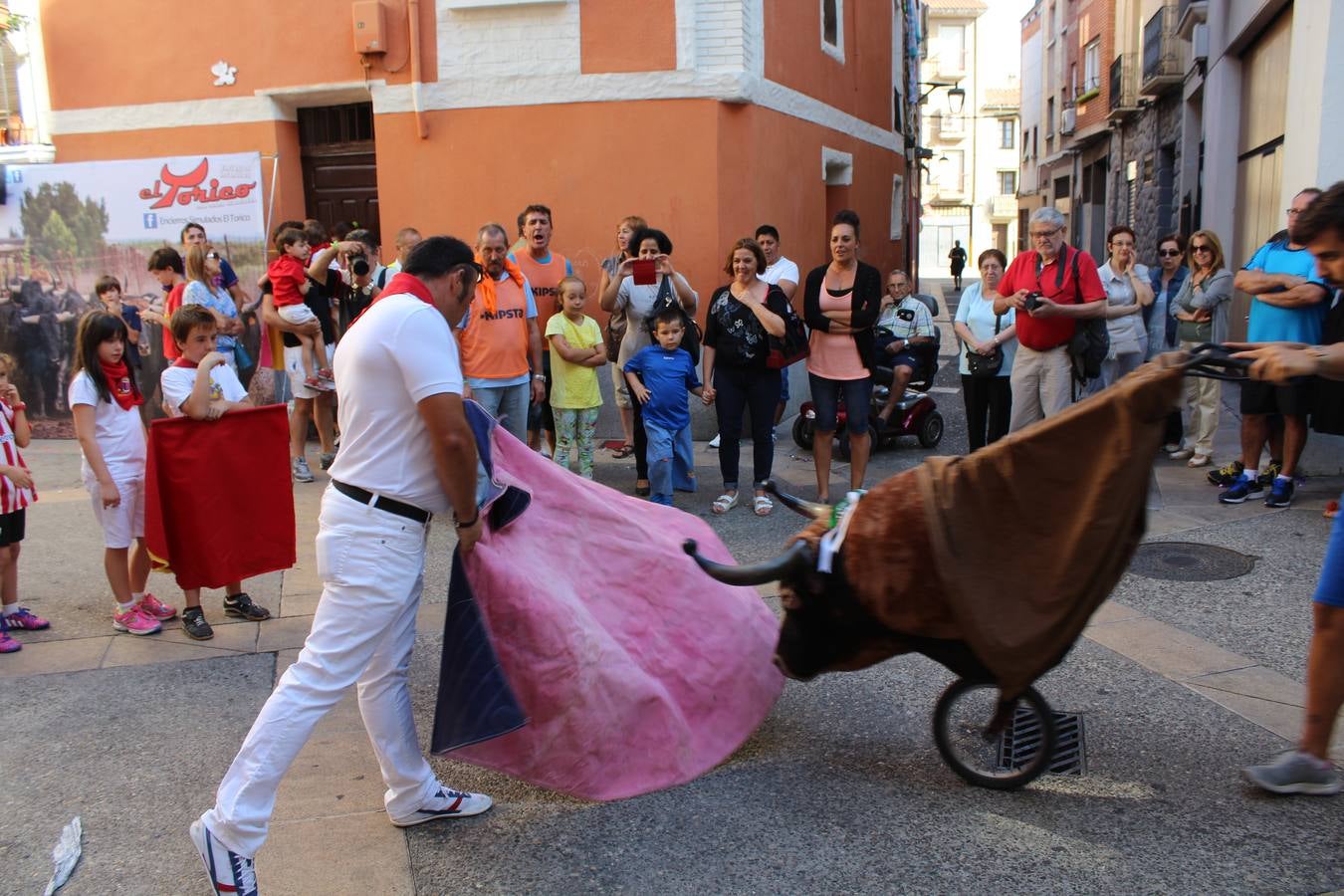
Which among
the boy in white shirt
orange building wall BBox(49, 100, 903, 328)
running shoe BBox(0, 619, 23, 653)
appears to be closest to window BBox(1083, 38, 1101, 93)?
orange building wall BBox(49, 100, 903, 328)

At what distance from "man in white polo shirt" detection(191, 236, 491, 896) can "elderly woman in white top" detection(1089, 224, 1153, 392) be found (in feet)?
21.6

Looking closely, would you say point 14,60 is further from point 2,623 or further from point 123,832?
point 123,832

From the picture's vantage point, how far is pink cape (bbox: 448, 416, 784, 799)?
3.62 meters

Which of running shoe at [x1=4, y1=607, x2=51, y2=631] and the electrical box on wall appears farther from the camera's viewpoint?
the electrical box on wall

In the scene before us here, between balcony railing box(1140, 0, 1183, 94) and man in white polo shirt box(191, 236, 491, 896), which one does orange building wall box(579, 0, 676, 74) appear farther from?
balcony railing box(1140, 0, 1183, 94)

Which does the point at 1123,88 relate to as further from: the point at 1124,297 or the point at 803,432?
the point at 803,432

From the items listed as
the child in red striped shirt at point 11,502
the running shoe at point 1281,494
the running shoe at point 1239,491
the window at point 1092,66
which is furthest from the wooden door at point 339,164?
the window at point 1092,66

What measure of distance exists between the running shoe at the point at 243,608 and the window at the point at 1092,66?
30789 millimetres

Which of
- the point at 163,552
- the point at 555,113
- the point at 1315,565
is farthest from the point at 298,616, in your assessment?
the point at 555,113

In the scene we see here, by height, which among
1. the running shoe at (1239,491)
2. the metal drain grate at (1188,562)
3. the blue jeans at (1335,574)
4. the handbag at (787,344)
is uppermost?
the handbag at (787,344)

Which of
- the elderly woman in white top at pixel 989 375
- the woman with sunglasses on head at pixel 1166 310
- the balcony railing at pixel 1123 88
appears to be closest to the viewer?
the elderly woman in white top at pixel 989 375

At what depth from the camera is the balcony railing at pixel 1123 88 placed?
25641 millimetres

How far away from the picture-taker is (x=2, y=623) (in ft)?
18.1

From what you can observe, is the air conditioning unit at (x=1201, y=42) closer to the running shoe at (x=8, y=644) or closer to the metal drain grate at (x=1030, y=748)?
the metal drain grate at (x=1030, y=748)
